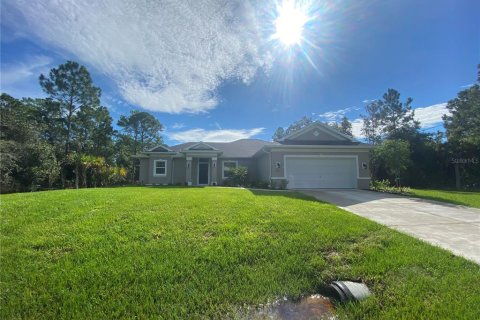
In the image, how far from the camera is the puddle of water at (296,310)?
2.65 meters

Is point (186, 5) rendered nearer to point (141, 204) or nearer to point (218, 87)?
point (141, 204)

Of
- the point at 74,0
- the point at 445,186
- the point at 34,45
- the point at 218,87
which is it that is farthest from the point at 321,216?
the point at 445,186

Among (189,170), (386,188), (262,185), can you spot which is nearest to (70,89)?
(189,170)

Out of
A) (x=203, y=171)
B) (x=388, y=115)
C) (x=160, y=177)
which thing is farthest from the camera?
(x=388, y=115)

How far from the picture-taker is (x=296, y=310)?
2.77 metres

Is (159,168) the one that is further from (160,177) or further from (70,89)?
(70,89)

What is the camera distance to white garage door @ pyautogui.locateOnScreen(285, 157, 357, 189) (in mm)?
16062

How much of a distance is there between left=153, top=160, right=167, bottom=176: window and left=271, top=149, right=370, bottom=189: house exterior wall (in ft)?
33.0

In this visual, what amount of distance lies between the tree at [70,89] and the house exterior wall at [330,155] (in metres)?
24.3

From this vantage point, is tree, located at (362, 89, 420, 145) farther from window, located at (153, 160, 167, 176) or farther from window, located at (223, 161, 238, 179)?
window, located at (153, 160, 167, 176)

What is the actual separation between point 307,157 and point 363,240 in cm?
1184

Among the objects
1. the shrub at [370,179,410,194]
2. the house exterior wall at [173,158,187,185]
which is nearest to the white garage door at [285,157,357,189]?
the shrub at [370,179,410,194]

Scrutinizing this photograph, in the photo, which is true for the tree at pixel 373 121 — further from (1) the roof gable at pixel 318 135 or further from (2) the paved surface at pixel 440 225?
(2) the paved surface at pixel 440 225

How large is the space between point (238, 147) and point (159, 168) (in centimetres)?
776
